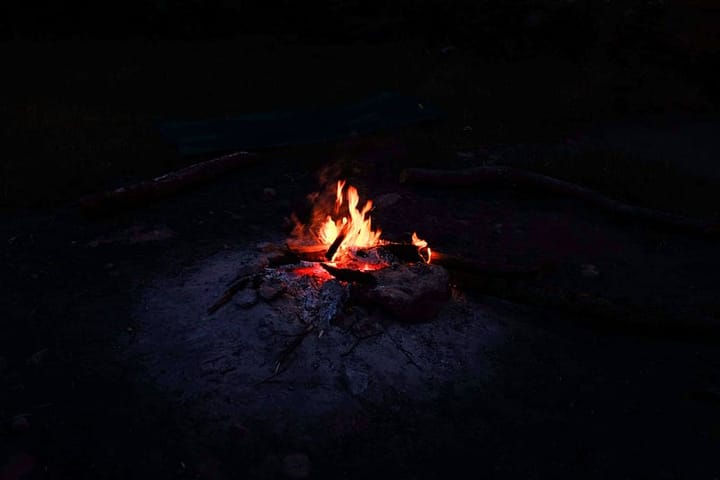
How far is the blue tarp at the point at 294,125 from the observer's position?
763 cm

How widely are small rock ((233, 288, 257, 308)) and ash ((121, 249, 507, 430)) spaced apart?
0.04ft

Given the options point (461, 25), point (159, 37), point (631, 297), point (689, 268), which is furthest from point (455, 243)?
point (159, 37)

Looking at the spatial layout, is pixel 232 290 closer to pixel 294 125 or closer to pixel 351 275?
pixel 351 275

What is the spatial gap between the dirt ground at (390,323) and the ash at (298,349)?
0.08 feet

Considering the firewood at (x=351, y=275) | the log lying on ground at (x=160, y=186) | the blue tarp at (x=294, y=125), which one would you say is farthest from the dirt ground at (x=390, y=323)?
the firewood at (x=351, y=275)

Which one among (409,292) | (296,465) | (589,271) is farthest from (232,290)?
(589,271)

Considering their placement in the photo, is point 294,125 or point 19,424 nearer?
point 19,424

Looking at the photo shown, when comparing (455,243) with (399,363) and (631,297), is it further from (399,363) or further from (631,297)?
(399,363)

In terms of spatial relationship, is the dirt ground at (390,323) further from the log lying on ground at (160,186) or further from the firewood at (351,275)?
the firewood at (351,275)

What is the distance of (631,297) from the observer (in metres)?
5.08

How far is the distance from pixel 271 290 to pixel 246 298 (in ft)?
0.61

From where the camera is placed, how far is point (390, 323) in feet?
13.5

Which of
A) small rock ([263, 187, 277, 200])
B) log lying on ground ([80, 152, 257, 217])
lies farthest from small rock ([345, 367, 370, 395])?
log lying on ground ([80, 152, 257, 217])

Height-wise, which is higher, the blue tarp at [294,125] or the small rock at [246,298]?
the blue tarp at [294,125]
